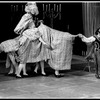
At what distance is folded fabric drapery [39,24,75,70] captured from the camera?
8172 mm

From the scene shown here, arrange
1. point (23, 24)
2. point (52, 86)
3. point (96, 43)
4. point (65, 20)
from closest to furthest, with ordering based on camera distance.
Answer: point (52, 86) < point (96, 43) < point (23, 24) < point (65, 20)

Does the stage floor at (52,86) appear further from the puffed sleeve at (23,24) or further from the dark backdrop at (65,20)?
the dark backdrop at (65,20)

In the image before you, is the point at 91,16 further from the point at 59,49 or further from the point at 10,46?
the point at 10,46

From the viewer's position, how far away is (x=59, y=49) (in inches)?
322

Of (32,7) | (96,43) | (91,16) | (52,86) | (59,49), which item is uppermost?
(32,7)

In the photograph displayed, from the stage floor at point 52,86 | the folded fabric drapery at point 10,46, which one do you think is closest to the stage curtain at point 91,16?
the stage floor at point 52,86

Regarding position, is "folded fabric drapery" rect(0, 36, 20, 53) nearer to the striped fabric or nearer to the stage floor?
the striped fabric

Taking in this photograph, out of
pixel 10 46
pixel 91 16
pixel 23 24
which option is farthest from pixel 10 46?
pixel 91 16

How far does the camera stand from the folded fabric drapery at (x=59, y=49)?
26.8 ft

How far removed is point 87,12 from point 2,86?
5058mm

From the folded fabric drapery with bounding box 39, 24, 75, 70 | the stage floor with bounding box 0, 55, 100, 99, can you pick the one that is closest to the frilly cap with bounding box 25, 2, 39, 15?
the folded fabric drapery with bounding box 39, 24, 75, 70

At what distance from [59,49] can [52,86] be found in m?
1.25

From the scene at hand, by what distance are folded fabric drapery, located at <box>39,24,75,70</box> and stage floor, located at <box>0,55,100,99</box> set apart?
320 mm

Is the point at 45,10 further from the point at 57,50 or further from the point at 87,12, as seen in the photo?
the point at 57,50
